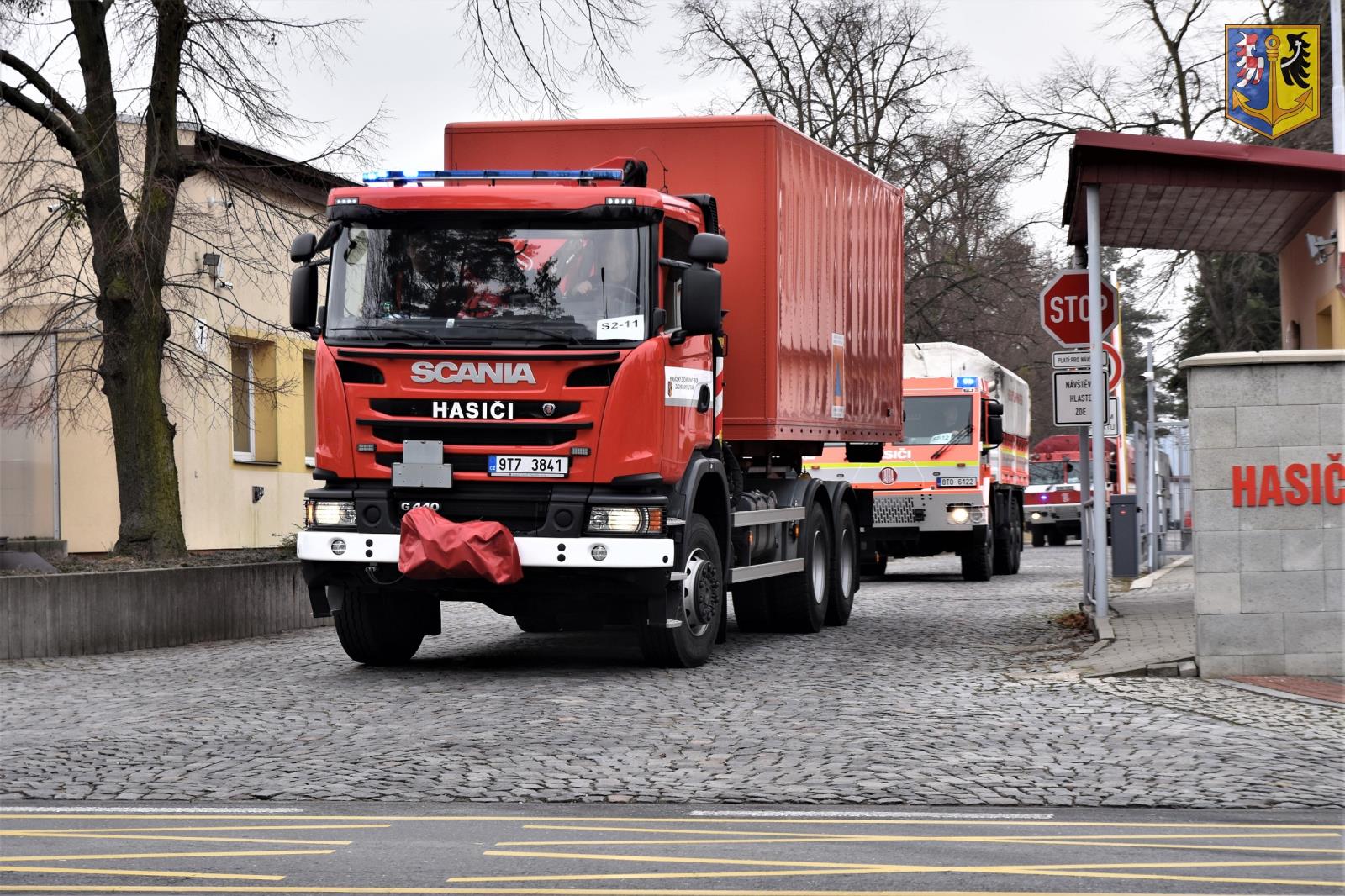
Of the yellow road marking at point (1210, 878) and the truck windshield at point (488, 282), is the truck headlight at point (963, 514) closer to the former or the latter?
the truck windshield at point (488, 282)

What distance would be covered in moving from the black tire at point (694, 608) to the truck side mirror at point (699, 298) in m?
1.31

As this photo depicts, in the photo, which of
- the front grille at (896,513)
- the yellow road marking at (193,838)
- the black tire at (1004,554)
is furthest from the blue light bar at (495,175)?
the black tire at (1004,554)

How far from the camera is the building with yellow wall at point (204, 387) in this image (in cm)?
1942

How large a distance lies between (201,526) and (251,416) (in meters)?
2.48

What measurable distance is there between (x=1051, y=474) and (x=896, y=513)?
74.2 feet

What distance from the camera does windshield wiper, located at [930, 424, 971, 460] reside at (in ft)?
81.7

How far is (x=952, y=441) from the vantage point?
81.7 feet

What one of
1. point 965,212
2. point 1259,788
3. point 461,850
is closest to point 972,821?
point 1259,788

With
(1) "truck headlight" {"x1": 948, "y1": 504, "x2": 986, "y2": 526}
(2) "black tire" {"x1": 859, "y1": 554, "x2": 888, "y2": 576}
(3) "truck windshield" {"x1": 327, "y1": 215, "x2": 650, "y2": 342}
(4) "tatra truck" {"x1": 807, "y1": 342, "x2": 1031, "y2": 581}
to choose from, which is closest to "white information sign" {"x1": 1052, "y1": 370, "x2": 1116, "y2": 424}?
(3) "truck windshield" {"x1": 327, "y1": 215, "x2": 650, "y2": 342}

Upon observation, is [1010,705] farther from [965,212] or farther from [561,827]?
[965,212]

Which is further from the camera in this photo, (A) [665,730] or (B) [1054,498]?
(B) [1054,498]

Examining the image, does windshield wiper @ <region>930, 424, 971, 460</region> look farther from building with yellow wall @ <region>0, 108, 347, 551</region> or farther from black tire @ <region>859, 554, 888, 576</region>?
building with yellow wall @ <region>0, 108, 347, 551</region>

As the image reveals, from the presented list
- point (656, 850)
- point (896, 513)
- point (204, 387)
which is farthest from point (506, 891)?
point (896, 513)

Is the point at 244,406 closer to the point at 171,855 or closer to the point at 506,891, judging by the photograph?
the point at 171,855
